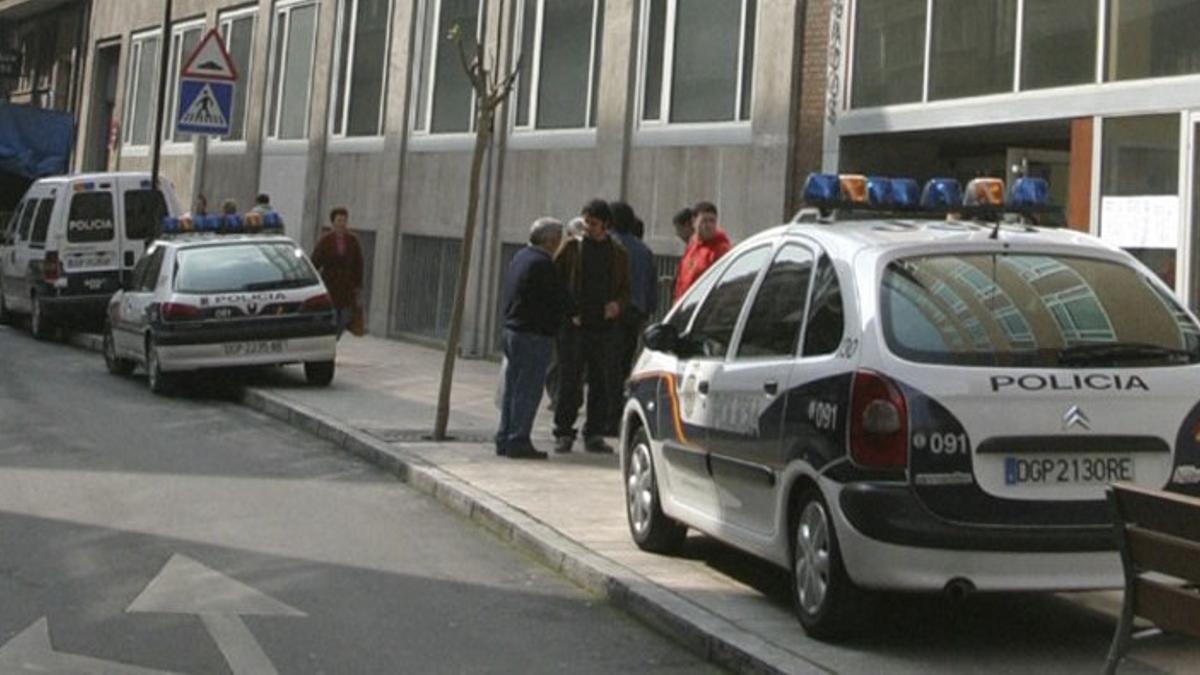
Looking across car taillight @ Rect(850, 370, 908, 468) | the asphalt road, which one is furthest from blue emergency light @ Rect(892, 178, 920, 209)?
the asphalt road

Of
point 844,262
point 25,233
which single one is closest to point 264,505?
point 844,262

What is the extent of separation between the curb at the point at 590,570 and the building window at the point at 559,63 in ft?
26.6

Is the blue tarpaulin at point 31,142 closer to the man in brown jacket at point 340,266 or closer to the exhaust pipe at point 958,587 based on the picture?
the man in brown jacket at point 340,266

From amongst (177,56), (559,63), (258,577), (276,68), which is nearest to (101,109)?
(177,56)

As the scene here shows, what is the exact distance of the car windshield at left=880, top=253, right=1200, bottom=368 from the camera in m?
7.37

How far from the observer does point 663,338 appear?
950 centimetres

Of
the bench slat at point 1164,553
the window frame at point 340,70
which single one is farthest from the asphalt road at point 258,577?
the window frame at point 340,70

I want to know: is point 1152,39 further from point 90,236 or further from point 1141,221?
point 90,236

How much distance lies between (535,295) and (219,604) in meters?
5.20

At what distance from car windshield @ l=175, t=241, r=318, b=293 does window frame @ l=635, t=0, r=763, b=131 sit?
438 centimetres

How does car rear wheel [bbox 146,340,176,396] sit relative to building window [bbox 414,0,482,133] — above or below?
below

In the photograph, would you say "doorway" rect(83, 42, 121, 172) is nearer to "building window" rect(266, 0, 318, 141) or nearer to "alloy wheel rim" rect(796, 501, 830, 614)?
"building window" rect(266, 0, 318, 141)

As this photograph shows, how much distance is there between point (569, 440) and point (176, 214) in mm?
12222

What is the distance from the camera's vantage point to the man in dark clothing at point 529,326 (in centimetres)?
1315
